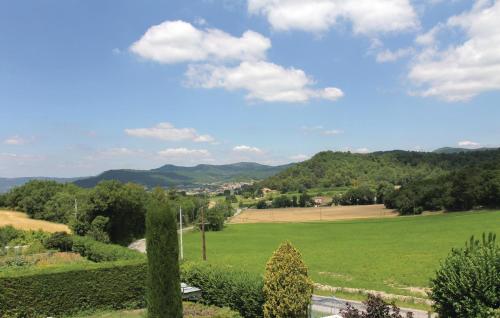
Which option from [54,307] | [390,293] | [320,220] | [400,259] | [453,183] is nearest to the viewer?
[54,307]

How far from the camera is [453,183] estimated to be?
8519cm

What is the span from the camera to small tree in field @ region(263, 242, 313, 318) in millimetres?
13586

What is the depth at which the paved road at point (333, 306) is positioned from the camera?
61.7ft

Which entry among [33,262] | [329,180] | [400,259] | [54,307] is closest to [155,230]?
[54,307]

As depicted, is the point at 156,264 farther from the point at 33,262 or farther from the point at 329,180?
the point at 329,180

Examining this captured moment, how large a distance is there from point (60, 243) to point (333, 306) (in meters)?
35.3

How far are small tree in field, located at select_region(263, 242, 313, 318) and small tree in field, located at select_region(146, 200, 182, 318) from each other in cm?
331

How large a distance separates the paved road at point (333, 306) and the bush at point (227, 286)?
12.0 ft

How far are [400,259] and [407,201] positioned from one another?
55535 mm

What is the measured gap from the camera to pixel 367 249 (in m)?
49.4

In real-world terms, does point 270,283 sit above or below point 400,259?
above

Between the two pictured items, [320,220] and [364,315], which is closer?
[364,315]

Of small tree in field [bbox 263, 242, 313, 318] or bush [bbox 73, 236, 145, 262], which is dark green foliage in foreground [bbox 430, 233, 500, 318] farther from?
bush [bbox 73, 236, 145, 262]

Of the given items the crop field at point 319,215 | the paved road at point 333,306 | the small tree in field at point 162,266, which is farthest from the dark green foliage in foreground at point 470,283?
the crop field at point 319,215
